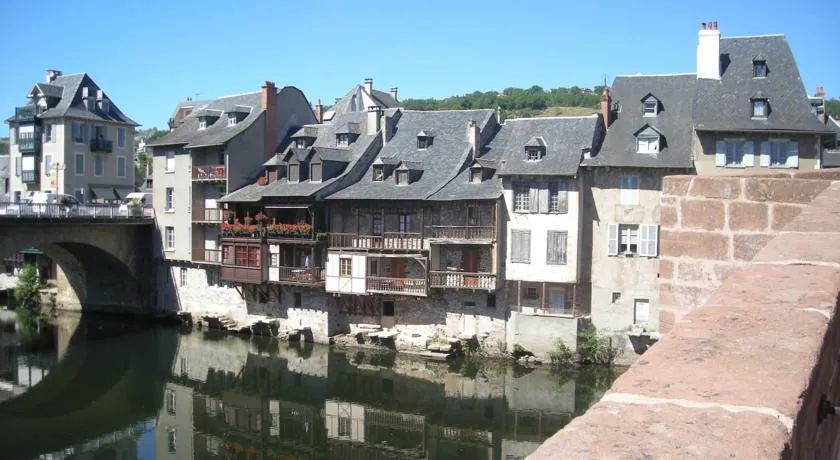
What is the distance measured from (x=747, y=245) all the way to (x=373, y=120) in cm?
3437

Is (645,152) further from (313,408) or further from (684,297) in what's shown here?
(684,297)

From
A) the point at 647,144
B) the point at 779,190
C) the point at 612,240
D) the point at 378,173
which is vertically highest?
the point at 647,144

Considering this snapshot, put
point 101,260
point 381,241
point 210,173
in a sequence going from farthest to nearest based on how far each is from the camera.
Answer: point 101,260 < point 210,173 < point 381,241

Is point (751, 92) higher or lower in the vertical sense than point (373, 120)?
higher

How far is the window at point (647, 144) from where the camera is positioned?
31.0m

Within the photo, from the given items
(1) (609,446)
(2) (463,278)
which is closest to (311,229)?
(2) (463,278)

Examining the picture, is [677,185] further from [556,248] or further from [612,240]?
[612,240]

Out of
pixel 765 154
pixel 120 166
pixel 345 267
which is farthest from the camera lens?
pixel 120 166

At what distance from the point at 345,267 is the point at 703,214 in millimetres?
29035

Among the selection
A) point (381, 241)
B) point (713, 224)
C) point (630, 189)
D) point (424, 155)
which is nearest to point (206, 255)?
point (381, 241)

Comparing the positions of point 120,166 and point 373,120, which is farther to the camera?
point 120,166

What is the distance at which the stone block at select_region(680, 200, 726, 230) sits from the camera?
250 inches

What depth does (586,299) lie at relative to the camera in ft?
106

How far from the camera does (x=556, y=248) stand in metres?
31.5
